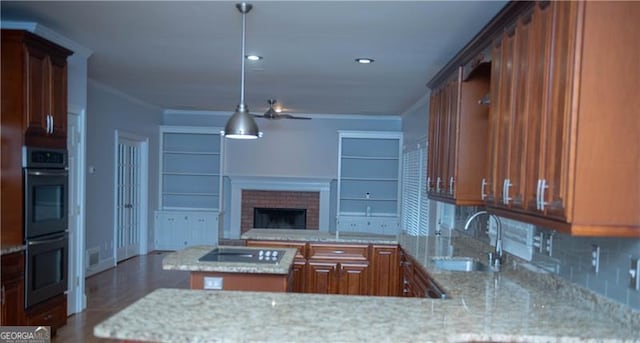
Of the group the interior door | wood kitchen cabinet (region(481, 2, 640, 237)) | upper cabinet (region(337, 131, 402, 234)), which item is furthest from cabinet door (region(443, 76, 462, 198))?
the interior door

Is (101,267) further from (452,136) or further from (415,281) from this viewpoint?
(452,136)

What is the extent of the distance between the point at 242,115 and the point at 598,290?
93.3 inches

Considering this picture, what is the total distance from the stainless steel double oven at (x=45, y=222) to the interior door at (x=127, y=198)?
3022 millimetres

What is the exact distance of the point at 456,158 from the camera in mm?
3244

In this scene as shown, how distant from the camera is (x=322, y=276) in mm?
4371

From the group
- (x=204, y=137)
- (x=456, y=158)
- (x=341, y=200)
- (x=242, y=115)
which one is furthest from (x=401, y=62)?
Result: (x=204, y=137)

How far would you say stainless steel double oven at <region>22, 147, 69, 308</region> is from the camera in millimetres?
3211

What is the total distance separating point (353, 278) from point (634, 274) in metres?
2.80

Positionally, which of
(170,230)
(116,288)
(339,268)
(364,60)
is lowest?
(116,288)

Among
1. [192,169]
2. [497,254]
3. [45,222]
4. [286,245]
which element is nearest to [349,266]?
[286,245]

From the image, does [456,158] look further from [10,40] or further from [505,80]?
[10,40]

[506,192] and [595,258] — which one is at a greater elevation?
[506,192]

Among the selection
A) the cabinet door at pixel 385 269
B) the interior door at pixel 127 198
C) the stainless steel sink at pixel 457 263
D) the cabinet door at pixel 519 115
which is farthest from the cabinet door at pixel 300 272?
the interior door at pixel 127 198

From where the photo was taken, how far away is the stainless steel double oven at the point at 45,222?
10.5 feet
